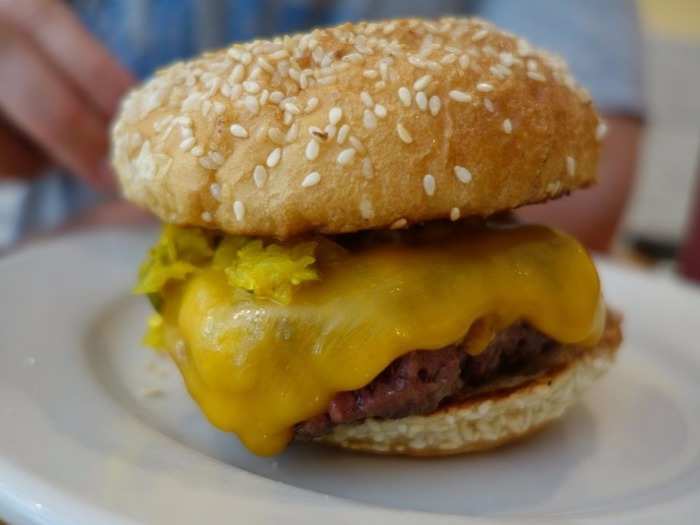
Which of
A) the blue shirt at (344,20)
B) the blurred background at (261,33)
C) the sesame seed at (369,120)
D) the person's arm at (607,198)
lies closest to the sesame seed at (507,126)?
the sesame seed at (369,120)

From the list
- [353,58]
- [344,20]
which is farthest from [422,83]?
[344,20]

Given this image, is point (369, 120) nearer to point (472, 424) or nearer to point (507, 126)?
point (507, 126)

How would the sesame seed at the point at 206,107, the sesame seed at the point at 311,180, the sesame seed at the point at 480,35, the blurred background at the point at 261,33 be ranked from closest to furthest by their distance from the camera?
the sesame seed at the point at 311,180 < the sesame seed at the point at 206,107 < the sesame seed at the point at 480,35 < the blurred background at the point at 261,33

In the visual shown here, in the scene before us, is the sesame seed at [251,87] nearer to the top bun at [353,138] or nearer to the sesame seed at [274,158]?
the top bun at [353,138]

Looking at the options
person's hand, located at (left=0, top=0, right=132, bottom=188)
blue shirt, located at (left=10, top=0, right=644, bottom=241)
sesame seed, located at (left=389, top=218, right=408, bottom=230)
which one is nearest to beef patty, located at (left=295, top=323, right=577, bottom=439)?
sesame seed, located at (left=389, top=218, right=408, bottom=230)

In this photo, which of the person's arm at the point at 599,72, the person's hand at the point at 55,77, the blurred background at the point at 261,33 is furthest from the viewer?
the person's arm at the point at 599,72

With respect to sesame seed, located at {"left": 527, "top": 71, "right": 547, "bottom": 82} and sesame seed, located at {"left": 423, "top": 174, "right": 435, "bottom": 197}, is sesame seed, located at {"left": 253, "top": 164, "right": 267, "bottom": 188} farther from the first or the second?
sesame seed, located at {"left": 527, "top": 71, "right": 547, "bottom": 82}

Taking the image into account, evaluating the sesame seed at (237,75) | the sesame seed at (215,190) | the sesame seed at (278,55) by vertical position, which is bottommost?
the sesame seed at (215,190)

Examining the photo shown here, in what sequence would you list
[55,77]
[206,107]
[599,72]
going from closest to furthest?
[206,107] < [55,77] < [599,72]
